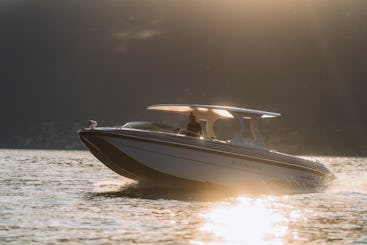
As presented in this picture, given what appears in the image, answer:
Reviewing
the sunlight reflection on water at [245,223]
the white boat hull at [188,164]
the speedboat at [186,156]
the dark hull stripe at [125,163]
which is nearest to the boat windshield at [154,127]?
the speedboat at [186,156]

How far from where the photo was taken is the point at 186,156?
26.1 m

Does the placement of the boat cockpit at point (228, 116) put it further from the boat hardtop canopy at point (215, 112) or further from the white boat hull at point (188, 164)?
the white boat hull at point (188, 164)

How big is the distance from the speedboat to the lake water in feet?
2.65

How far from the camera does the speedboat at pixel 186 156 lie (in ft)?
84.9

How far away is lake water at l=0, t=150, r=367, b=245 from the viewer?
15.9 m

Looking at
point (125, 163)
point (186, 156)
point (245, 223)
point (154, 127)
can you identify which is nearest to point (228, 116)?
point (186, 156)

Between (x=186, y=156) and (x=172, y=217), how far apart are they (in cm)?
698

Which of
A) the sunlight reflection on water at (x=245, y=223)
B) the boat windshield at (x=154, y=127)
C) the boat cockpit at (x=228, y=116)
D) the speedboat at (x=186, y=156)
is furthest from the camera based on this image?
the boat cockpit at (x=228, y=116)

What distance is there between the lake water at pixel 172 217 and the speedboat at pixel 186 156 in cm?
81

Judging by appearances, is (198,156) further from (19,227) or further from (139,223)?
(19,227)

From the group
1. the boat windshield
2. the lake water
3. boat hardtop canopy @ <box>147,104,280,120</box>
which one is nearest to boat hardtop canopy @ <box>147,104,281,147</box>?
boat hardtop canopy @ <box>147,104,280,120</box>

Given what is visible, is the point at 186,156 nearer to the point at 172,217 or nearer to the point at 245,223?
the point at 172,217

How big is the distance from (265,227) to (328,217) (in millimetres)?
3450

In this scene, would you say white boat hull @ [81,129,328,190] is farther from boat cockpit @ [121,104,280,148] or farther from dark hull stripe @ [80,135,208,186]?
boat cockpit @ [121,104,280,148]
